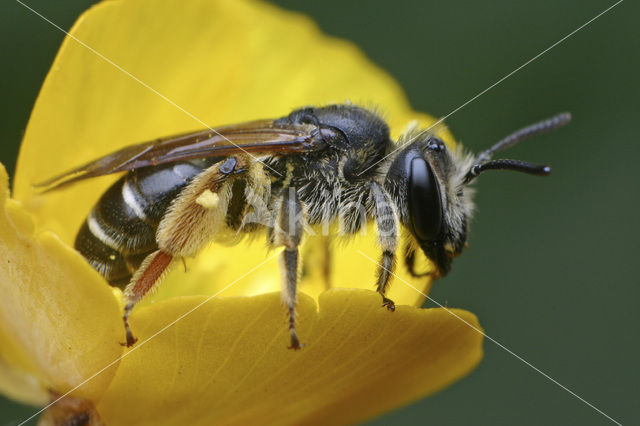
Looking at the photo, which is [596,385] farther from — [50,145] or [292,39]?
[50,145]

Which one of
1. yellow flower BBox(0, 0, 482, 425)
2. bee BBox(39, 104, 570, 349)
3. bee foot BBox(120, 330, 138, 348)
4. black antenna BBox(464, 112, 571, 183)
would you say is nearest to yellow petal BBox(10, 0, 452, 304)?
yellow flower BBox(0, 0, 482, 425)

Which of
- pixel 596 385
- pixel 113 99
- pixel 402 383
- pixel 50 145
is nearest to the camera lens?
pixel 402 383

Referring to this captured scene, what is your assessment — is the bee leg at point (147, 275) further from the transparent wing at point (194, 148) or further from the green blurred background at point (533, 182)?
the green blurred background at point (533, 182)

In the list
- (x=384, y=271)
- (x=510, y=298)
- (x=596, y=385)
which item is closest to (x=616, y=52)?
(x=510, y=298)

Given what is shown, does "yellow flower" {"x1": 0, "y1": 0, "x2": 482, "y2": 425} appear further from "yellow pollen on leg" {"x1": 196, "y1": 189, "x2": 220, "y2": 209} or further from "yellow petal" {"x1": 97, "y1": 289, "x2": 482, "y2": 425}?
"yellow pollen on leg" {"x1": 196, "y1": 189, "x2": 220, "y2": 209}

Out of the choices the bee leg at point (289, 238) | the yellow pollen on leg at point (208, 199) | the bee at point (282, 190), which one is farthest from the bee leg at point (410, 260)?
the yellow pollen on leg at point (208, 199)

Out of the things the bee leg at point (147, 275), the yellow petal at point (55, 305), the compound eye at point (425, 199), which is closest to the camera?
the yellow petal at point (55, 305)

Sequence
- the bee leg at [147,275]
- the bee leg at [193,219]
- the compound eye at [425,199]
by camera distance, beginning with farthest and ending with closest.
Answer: the compound eye at [425,199] < the bee leg at [193,219] < the bee leg at [147,275]
